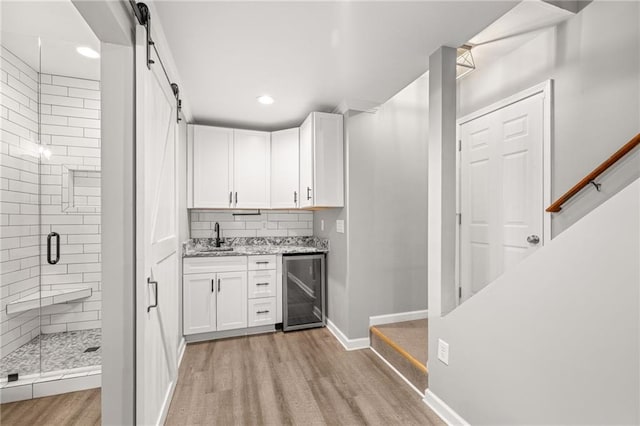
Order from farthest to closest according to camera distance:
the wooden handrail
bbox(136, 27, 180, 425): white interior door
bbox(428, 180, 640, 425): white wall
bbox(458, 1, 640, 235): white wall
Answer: bbox(458, 1, 640, 235): white wall, the wooden handrail, bbox(136, 27, 180, 425): white interior door, bbox(428, 180, 640, 425): white wall

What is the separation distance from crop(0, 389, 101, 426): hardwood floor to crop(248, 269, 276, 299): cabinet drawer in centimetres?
153

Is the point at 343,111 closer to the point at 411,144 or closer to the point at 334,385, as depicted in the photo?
the point at 411,144

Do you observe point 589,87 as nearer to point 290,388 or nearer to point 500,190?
point 500,190

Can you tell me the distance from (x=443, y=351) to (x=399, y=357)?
61cm

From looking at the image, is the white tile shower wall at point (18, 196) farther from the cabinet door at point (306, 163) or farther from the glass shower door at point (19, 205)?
the cabinet door at point (306, 163)

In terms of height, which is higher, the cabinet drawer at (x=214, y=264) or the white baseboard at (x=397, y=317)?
the cabinet drawer at (x=214, y=264)

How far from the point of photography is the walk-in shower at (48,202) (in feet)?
6.94

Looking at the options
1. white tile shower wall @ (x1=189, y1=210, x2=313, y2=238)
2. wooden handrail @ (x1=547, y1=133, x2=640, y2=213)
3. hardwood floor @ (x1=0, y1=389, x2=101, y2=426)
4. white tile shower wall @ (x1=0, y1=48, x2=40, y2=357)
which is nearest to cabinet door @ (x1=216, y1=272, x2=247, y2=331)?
white tile shower wall @ (x1=189, y1=210, x2=313, y2=238)

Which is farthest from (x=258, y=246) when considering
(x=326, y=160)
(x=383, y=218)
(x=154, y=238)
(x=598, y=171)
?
(x=598, y=171)

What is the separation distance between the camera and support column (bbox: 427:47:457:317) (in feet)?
6.67

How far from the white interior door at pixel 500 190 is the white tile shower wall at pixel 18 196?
394 centimetres

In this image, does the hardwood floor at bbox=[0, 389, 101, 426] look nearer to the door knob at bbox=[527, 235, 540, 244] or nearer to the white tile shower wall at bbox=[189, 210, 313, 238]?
the white tile shower wall at bbox=[189, 210, 313, 238]

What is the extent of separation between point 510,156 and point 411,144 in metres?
0.95

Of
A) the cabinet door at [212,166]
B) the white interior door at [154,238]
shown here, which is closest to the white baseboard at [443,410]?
the white interior door at [154,238]
